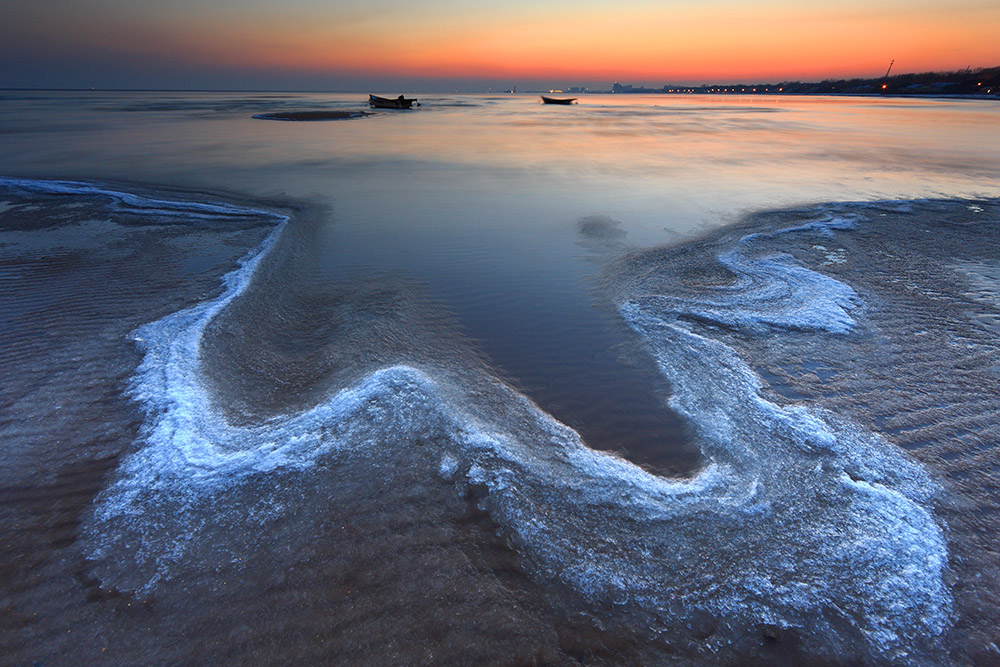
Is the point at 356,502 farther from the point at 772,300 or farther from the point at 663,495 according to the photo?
the point at 772,300

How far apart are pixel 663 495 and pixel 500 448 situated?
1.44 meters

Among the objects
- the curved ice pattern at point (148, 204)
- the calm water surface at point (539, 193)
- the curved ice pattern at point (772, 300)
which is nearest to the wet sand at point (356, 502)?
the curved ice pattern at point (772, 300)

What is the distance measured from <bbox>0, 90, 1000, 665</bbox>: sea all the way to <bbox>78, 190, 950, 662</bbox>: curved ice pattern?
2 centimetres

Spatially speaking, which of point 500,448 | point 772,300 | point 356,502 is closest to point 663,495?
point 500,448

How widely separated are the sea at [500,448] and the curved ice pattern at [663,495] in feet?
0.07

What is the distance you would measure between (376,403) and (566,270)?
4.83 meters

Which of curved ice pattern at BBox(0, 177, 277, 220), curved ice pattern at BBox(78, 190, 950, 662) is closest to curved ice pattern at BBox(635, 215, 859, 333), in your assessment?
curved ice pattern at BBox(78, 190, 950, 662)

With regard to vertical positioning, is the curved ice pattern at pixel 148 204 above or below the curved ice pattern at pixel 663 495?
above

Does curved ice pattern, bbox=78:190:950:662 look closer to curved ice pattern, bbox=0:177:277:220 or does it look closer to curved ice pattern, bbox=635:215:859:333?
curved ice pattern, bbox=635:215:859:333

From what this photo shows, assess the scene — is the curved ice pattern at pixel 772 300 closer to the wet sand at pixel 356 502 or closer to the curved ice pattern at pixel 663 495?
the wet sand at pixel 356 502

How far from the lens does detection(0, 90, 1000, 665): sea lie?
8.91ft

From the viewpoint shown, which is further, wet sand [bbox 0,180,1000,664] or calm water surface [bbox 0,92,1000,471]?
calm water surface [bbox 0,92,1000,471]

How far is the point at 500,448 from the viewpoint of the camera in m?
4.03

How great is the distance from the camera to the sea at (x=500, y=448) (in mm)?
2715
